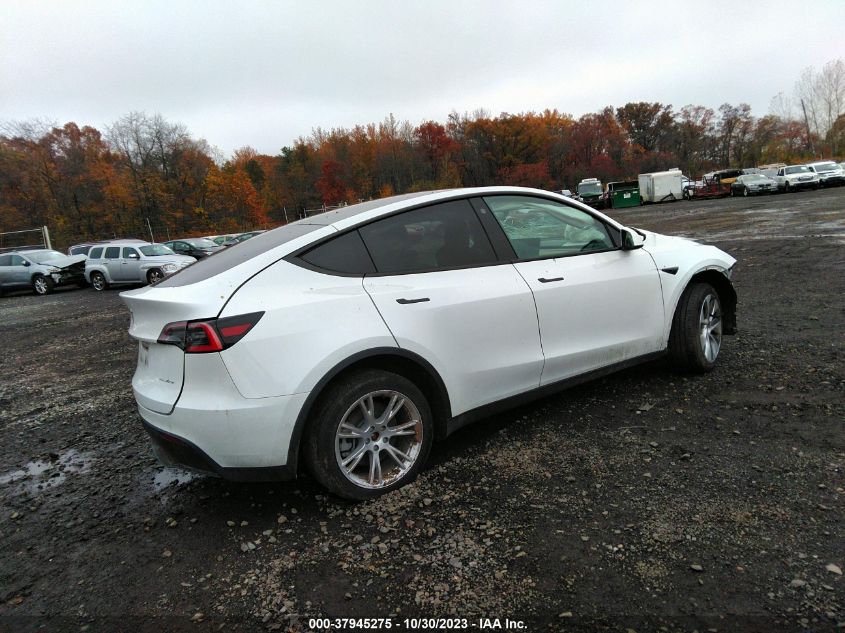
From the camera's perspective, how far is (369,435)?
3.06 meters

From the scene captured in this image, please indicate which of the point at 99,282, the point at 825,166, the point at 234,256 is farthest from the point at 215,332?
the point at 825,166

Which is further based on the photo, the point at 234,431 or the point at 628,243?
the point at 628,243

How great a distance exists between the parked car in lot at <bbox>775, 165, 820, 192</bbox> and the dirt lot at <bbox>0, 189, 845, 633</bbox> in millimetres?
35480

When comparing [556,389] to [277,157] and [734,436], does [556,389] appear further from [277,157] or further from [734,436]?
[277,157]

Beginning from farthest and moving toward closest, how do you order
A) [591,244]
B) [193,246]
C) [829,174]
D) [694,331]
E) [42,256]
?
[829,174]
[193,246]
[42,256]
[694,331]
[591,244]

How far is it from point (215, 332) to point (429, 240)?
1.38 m

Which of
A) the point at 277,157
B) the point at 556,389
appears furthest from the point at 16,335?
the point at 277,157

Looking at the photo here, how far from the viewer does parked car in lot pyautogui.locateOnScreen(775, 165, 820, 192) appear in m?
33.2

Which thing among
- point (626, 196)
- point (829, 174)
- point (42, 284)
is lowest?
point (829, 174)

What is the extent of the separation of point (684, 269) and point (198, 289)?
3.59m

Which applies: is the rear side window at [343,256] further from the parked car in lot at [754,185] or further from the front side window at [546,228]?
the parked car in lot at [754,185]

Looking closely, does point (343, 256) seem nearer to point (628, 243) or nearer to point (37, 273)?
point (628, 243)

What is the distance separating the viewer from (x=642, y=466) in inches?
127

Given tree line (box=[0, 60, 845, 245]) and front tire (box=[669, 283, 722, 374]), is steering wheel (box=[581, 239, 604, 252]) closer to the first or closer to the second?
front tire (box=[669, 283, 722, 374])
